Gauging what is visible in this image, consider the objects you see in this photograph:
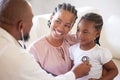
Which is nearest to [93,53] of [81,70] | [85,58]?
[85,58]

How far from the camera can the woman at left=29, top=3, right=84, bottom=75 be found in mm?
1413

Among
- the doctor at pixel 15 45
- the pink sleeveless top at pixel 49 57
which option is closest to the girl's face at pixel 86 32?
the pink sleeveless top at pixel 49 57

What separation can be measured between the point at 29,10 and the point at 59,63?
1.59 feet

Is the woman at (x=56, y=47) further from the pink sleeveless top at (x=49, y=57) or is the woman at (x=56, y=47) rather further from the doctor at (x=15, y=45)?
the doctor at (x=15, y=45)

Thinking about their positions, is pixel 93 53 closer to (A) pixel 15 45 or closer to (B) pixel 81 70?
(B) pixel 81 70

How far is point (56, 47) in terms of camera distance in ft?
4.75

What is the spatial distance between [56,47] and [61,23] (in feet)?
0.52

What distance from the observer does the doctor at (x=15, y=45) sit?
933 mm

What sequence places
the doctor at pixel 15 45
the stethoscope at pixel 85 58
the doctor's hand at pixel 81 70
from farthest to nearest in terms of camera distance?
the stethoscope at pixel 85 58 → the doctor's hand at pixel 81 70 → the doctor at pixel 15 45

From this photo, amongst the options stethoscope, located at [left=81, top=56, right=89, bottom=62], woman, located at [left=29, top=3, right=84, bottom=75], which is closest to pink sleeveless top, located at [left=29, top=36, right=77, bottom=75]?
woman, located at [left=29, top=3, right=84, bottom=75]

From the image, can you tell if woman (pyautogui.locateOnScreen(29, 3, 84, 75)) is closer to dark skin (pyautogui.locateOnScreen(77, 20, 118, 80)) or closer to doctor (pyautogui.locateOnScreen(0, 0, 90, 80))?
dark skin (pyautogui.locateOnScreen(77, 20, 118, 80))

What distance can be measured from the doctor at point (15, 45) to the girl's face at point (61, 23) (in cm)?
36

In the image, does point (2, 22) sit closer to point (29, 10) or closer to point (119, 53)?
point (29, 10)

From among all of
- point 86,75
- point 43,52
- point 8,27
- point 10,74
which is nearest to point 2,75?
point 10,74
